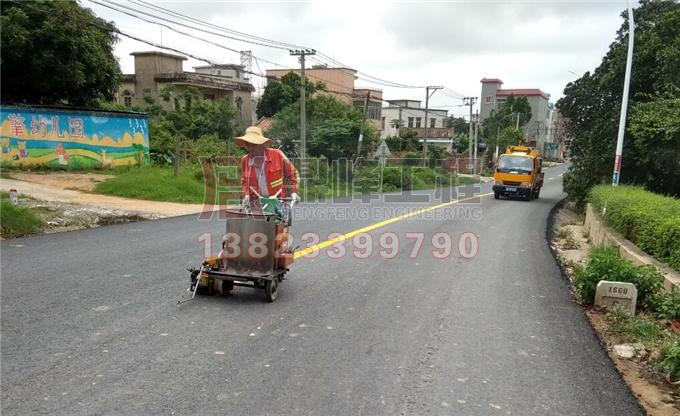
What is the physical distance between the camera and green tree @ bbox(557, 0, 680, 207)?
15016mm

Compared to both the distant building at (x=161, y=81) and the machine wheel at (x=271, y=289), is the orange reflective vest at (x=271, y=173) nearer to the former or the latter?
the machine wheel at (x=271, y=289)

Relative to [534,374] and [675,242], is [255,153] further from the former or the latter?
[675,242]

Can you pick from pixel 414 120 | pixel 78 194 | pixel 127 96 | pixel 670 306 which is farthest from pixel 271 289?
pixel 414 120

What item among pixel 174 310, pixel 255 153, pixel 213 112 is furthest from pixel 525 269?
pixel 213 112

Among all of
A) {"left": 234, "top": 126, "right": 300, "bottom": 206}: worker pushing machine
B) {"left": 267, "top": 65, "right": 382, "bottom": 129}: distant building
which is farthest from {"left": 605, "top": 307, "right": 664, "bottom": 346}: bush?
{"left": 267, "top": 65, "right": 382, "bottom": 129}: distant building

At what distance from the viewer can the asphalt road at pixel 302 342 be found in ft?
11.7

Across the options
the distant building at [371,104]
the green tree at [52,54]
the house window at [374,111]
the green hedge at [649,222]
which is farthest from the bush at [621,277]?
the house window at [374,111]

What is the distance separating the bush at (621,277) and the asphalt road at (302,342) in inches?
12.2

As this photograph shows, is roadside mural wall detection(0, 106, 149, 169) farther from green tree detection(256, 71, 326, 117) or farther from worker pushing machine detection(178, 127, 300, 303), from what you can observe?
green tree detection(256, 71, 326, 117)

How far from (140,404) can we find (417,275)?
15.9 ft

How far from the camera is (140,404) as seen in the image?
11.1ft

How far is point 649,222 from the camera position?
8.02m

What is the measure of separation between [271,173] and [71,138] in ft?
59.8

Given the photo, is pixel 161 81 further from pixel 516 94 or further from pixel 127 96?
pixel 516 94
